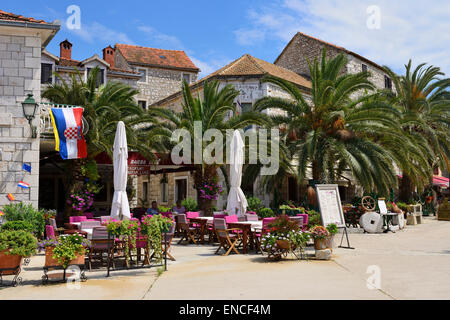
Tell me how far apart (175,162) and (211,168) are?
4.79 feet

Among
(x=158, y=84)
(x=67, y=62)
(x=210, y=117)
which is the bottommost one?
(x=210, y=117)

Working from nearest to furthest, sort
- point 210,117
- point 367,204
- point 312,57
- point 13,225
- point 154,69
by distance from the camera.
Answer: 1. point 13,225
2. point 367,204
3. point 210,117
4. point 312,57
5. point 154,69

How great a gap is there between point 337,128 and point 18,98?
11.8 metres

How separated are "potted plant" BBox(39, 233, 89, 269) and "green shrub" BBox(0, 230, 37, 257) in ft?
0.74

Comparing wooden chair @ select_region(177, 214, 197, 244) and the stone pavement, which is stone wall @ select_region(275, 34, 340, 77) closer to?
wooden chair @ select_region(177, 214, 197, 244)

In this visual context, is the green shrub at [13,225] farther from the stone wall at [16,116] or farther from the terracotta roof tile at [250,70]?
the terracotta roof tile at [250,70]

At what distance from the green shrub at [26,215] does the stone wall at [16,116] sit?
0.63 meters

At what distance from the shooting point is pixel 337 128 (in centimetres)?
1758

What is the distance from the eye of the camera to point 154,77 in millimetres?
32750

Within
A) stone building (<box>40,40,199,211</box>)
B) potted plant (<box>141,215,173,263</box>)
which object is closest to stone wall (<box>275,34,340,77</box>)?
stone building (<box>40,40,199,211</box>)

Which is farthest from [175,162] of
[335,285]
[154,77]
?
[154,77]

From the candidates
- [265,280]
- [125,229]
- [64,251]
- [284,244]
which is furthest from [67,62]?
[265,280]

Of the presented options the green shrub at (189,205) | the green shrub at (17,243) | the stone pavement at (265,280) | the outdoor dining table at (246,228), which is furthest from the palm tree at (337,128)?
the green shrub at (17,243)

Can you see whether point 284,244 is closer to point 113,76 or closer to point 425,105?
point 425,105
